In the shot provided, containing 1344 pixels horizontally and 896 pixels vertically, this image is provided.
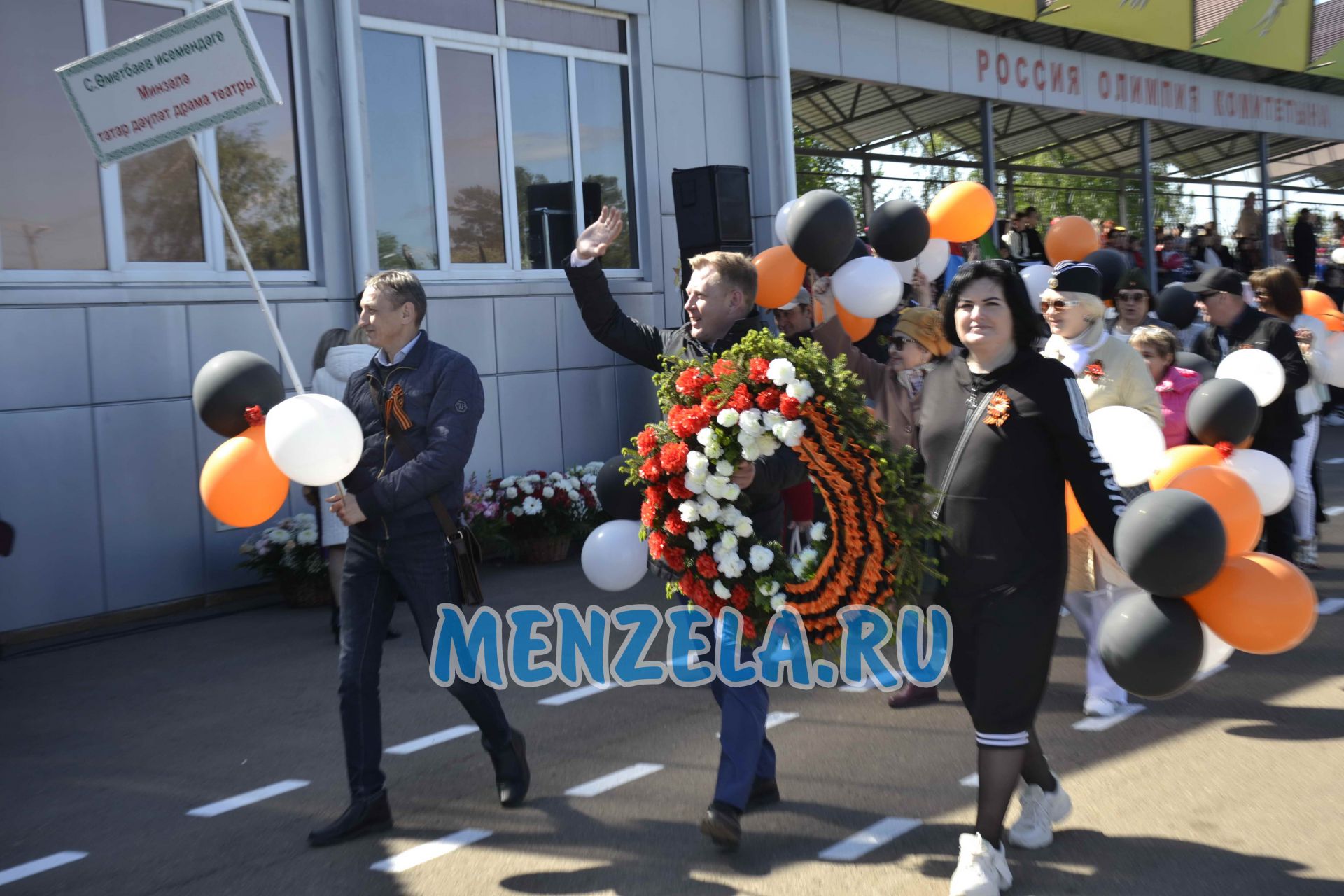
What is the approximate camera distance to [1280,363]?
7.62 meters

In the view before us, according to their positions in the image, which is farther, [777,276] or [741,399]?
[777,276]

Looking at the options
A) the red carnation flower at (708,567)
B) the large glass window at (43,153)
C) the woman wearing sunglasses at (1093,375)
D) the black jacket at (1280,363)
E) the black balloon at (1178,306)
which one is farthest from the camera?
the black balloon at (1178,306)

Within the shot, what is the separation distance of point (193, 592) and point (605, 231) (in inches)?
211

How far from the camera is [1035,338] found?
4.00m

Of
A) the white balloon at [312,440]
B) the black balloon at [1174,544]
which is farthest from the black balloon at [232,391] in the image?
the black balloon at [1174,544]

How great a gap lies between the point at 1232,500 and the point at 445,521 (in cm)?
263

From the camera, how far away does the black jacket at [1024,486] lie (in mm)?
3820

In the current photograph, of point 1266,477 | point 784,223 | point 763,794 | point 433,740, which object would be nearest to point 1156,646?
point 763,794

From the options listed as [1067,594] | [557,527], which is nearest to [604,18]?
[557,527]

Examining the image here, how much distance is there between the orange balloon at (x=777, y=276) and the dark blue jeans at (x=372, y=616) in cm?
275

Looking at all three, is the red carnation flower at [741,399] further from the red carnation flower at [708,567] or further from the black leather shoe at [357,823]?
the black leather shoe at [357,823]

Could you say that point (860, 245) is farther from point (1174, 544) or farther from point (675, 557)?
point (1174, 544)

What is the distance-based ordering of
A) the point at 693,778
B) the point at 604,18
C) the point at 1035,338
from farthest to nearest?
the point at 604,18
the point at 693,778
the point at 1035,338

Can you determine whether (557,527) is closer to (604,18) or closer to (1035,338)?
(604,18)
